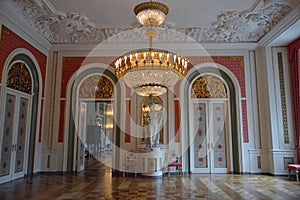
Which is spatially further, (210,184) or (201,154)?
(201,154)

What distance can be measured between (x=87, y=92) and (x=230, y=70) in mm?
4507

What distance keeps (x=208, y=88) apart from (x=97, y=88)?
11.4 ft

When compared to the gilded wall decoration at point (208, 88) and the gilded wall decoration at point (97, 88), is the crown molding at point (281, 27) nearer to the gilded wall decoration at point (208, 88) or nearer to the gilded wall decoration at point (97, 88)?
the gilded wall decoration at point (208, 88)

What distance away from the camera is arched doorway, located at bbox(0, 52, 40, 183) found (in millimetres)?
5741

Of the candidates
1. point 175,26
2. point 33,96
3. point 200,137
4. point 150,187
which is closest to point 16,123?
point 33,96

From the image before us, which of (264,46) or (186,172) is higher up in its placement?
(264,46)

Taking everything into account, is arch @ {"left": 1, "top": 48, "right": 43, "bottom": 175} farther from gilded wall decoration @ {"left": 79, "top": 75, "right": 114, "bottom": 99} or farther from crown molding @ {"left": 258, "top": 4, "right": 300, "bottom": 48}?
crown molding @ {"left": 258, "top": 4, "right": 300, "bottom": 48}

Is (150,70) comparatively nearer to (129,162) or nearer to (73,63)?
(129,162)

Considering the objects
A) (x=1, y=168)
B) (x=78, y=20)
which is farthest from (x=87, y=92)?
(x=1, y=168)

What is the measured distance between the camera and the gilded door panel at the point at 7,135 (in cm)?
571

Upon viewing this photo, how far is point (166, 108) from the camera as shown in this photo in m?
7.47

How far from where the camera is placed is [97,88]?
7766 millimetres

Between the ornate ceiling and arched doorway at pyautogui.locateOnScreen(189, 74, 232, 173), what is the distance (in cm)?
137

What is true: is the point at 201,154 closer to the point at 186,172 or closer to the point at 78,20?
the point at 186,172
